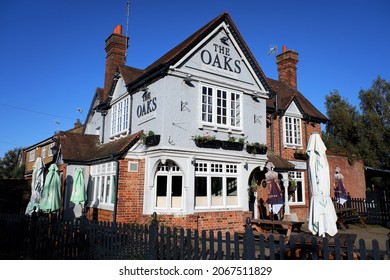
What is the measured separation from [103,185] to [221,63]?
8478 millimetres

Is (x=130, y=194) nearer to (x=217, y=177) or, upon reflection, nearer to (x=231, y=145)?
(x=217, y=177)

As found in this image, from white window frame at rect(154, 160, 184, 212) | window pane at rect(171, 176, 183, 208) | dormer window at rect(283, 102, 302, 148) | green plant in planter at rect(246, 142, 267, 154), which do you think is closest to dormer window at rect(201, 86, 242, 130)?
green plant in planter at rect(246, 142, 267, 154)

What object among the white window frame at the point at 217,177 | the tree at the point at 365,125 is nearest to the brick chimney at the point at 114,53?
the white window frame at the point at 217,177

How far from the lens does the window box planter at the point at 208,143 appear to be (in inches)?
519

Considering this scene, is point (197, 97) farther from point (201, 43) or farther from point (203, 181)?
point (203, 181)

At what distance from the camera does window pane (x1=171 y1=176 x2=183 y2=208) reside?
1283 cm

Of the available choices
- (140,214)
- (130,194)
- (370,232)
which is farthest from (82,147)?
(370,232)

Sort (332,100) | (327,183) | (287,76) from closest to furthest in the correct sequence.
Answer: (327,183)
(287,76)
(332,100)

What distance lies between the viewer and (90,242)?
24.2ft

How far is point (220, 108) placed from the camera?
1441cm

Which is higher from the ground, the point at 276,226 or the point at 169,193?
the point at 169,193

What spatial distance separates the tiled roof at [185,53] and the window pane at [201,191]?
5.09 metres
